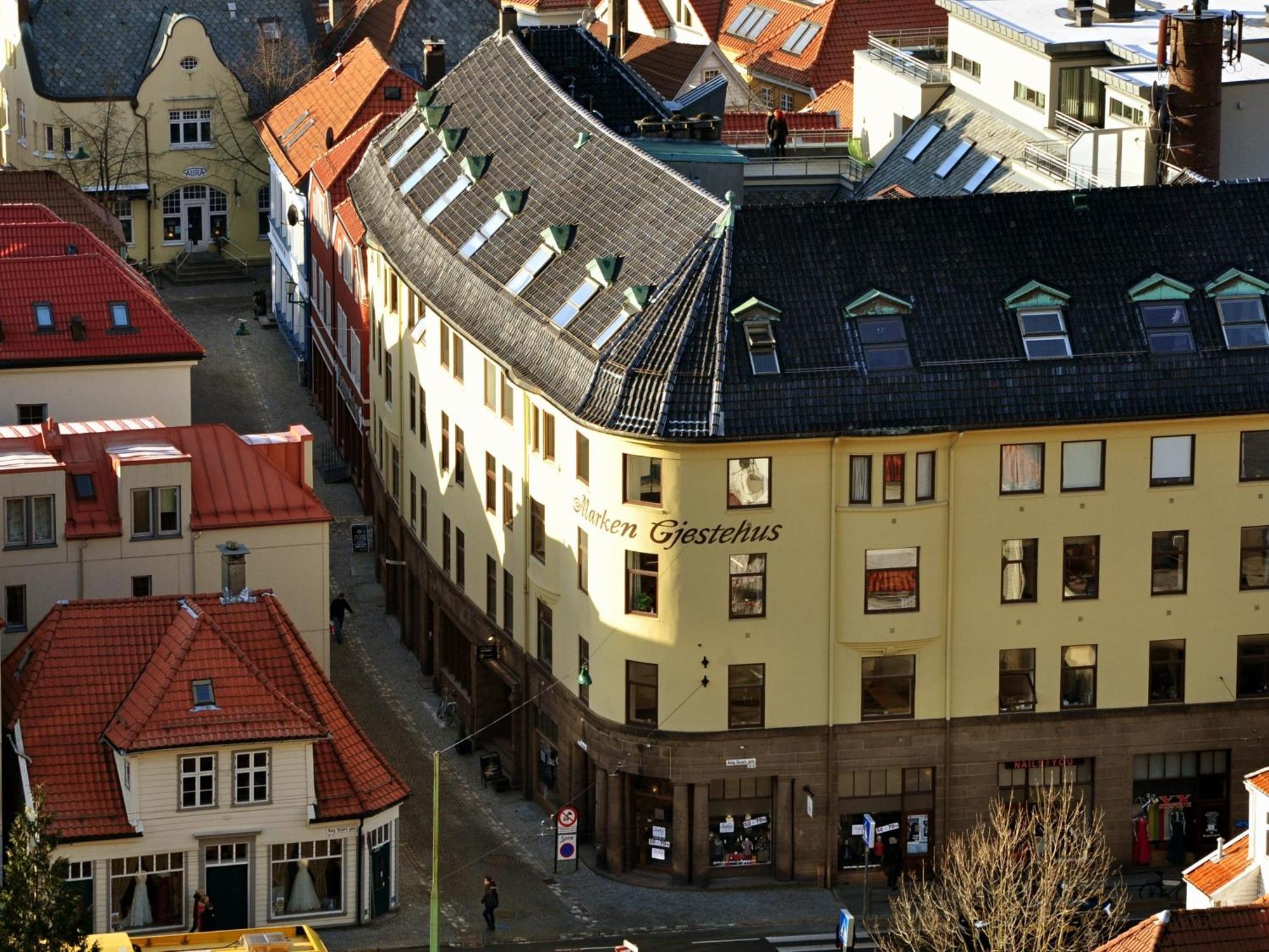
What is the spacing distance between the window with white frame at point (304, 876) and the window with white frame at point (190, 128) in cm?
8431

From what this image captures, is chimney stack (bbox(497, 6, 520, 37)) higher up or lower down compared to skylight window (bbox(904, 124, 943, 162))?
higher up

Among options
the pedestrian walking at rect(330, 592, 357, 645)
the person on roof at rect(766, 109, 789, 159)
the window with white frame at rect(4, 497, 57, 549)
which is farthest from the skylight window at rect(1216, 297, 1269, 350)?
the pedestrian walking at rect(330, 592, 357, 645)

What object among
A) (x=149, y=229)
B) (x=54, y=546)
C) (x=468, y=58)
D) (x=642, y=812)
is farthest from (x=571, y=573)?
(x=149, y=229)

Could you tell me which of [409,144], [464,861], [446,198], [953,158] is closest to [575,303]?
[446,198]

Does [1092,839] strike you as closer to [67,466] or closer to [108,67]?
[67,466]

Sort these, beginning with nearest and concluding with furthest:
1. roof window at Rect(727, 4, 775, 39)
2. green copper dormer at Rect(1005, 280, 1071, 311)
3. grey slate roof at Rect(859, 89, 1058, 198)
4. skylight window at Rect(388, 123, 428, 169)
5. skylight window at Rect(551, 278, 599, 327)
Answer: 1. green copper dormer at Rect(1005, 280, 1071, 311)
2. skylight window at Rect(551, 278, 599, 327)
3. skylight window at Rect(388, 123, 428, 169)
4. grey slate roof at Rect(859, 89, 1058, 198)
5. roof window at Rect(727, 4, 775, 39)

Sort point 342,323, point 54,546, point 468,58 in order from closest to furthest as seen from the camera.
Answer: point 54,546, point 468,58, point 342,323

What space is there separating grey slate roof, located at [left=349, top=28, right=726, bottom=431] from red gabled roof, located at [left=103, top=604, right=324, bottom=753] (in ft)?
42.0

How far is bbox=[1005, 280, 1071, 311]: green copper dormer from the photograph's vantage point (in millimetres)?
112938

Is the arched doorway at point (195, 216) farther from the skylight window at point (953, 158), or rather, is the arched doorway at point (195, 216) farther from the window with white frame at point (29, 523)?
the window with white frame at point (29, 523)

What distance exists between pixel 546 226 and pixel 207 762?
74.1 ft

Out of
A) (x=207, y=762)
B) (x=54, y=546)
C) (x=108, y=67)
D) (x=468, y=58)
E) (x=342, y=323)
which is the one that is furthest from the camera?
(x=108, y=67)

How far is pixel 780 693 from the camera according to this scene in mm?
113062

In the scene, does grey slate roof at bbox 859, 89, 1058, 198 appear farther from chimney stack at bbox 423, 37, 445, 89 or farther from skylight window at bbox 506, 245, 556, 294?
chimney stack at bbox 423, 37, 445, 89
